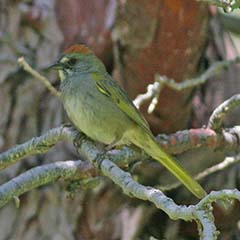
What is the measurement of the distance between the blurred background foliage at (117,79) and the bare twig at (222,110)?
95 centimetres

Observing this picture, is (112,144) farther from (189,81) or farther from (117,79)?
(117,79)

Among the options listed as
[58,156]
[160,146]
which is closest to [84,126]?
[160,146]

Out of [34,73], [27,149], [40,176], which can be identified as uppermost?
[34,73]

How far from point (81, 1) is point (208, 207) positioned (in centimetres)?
284

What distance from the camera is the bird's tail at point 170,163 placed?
147 inches

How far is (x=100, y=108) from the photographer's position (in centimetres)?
410

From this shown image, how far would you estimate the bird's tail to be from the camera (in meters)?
3.73

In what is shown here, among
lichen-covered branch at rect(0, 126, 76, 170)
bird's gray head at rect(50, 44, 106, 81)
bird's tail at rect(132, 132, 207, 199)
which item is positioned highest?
bird's gray head at rect(50, 44, 106, 81)

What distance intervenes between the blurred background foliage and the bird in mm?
613

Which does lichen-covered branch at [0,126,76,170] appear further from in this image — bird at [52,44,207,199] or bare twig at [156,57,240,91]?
bare twig at [156,57,240,91]

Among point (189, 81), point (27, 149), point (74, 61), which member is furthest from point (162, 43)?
point (27, 149)

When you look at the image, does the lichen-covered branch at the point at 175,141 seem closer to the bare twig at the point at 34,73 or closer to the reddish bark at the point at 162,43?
the bare twig at the point at 34,73

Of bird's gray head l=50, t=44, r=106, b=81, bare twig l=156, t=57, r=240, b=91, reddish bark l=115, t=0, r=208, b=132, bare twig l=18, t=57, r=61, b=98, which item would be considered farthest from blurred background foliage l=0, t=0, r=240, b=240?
bare twig l=18, t=57, r=61, b=98

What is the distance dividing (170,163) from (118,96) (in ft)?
1.74
